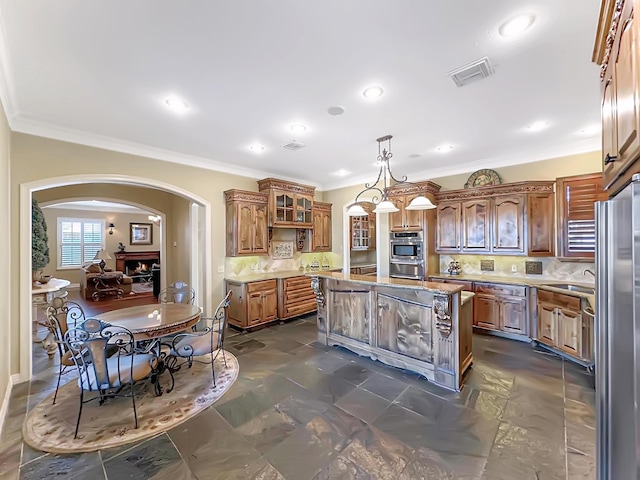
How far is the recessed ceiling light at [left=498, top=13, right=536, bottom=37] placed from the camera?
6.05 feet

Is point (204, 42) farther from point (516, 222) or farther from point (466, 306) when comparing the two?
point (516, 222)

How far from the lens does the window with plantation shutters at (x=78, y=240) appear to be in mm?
10188

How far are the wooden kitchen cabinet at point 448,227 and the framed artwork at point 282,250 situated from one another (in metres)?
3.24

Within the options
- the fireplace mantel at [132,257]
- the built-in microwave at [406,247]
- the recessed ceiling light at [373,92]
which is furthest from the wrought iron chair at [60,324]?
the fireplace mantel at [132,257]

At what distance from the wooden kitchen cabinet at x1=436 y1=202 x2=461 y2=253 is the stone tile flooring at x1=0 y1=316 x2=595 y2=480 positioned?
224 cm

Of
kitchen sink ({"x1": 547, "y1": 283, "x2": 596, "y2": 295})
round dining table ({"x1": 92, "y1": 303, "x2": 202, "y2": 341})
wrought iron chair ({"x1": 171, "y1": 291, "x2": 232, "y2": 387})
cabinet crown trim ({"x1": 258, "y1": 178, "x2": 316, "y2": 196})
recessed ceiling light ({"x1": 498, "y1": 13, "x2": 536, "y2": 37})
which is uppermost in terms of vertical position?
recessed ceiling light ({"x1": 498, "y1": 13, "x2": 536, "y2": 37})

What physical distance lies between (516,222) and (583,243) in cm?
88

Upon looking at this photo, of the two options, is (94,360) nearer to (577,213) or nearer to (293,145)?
(293,145)

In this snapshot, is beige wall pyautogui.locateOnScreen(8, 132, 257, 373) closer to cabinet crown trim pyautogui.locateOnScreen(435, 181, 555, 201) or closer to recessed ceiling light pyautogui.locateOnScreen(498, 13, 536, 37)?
cabinet crown trim pyautogui.locateOnScreen(435, 181, 555, 201)

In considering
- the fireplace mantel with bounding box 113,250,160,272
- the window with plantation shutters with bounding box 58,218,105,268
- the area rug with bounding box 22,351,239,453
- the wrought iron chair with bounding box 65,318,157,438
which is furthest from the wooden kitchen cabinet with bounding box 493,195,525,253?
the window with plantation shutters with bounding box 58,218,105,268

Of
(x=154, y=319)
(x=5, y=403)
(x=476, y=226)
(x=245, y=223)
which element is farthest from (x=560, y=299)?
(x=5, y=403)

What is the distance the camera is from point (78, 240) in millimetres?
10570

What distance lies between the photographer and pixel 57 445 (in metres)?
2.23

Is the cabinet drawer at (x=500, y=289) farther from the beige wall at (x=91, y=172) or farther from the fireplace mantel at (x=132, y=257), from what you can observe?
the fireplace mantel at (x=132, y=257)
